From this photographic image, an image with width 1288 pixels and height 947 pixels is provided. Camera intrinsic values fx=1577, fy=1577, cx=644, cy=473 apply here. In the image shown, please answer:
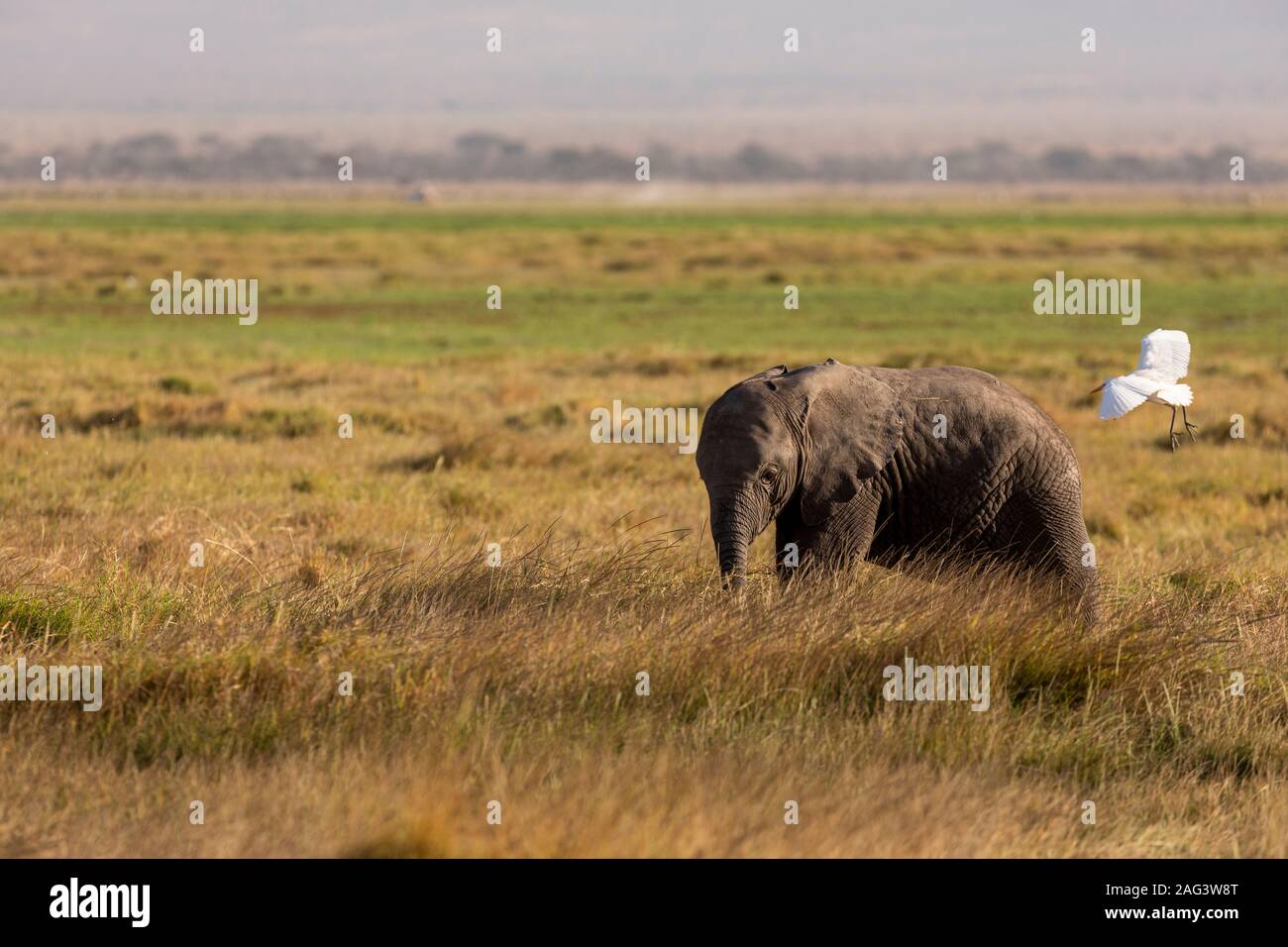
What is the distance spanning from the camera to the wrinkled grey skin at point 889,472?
7.53m

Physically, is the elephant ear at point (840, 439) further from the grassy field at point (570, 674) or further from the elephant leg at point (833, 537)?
the grassy field at point (570, 674)

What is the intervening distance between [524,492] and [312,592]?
6.71 m

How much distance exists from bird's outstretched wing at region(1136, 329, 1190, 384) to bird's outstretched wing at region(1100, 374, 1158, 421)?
12 centimetres

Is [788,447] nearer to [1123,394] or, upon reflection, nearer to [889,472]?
[889,472]

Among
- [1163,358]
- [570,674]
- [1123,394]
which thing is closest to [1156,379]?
[1163,358]

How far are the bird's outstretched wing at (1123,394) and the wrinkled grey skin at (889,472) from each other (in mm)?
763

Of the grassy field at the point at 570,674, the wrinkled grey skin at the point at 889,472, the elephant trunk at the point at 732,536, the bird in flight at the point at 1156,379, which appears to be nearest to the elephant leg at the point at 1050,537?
the wrinkled grey skin at the point at 889,472

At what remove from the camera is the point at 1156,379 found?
7582 millimetres

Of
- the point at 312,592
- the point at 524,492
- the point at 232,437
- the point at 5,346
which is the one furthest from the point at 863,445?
the point at 5,346

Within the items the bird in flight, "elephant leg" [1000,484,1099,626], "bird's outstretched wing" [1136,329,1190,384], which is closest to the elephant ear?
"elephant leg" [1000,484,1099,626]

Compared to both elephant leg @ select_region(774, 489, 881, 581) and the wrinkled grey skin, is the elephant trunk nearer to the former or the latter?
the wrinkled grey skin

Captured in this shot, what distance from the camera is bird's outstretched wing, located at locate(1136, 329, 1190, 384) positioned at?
300 inches
